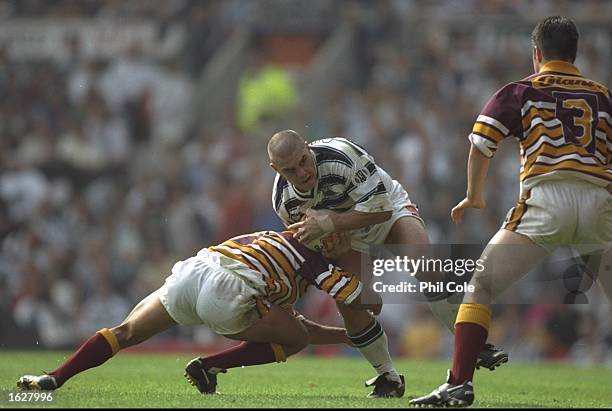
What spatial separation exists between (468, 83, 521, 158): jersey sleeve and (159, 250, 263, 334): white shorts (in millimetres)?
1794

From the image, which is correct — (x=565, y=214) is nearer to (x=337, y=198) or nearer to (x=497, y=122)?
(x=497, y=122)

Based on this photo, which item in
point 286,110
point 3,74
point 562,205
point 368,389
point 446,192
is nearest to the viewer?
point 562,205

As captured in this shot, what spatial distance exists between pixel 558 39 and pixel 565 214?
3.48ft

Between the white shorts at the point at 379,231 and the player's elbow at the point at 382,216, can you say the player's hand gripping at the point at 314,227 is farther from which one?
the white shorts at the point at 379,231

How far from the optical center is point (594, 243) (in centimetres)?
700

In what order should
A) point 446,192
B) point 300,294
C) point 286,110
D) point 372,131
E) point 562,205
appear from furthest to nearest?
point 286,110, point 372,131, point 446,192, point 300,294, point 562,205

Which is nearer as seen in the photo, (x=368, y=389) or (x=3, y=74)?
(x=368, y=389)

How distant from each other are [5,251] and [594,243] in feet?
39.1

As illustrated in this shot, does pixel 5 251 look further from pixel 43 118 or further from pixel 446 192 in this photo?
pixel 446 192

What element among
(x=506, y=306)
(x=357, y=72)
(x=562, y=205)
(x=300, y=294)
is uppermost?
(x=357, y=72)

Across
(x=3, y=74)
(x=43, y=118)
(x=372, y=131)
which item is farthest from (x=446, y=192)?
(x=3, y=74)

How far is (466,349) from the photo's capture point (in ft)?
22.6

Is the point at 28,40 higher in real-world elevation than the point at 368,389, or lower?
higher

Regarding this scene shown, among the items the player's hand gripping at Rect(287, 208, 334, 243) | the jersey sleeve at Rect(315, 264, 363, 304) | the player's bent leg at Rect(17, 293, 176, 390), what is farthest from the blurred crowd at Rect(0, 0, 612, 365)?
→ the player's bent leg at Rect(17, 293, 176, 390)
